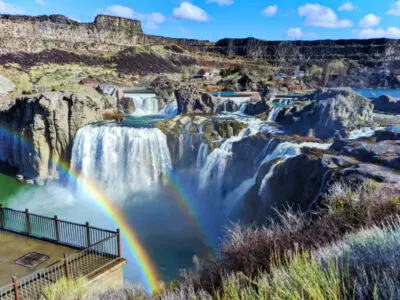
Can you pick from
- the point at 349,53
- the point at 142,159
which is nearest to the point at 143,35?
the point at 349,53

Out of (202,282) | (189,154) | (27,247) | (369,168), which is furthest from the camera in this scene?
(189,154)

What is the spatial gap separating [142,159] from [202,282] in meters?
17.4

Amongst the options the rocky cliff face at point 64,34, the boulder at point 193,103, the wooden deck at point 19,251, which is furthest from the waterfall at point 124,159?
the rocky cliff face at point 64,34

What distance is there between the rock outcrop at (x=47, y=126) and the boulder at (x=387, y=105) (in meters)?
23.9

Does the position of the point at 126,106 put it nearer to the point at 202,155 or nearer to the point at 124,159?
the point at 124,159

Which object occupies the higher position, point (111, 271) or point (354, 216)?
point (354, 216)

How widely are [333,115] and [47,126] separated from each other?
20204mm

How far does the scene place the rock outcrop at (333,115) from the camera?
68.8 ft

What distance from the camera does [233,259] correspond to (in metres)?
6.53

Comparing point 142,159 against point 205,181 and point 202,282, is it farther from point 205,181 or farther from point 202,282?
point 202,282

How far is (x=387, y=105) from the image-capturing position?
29797 mm

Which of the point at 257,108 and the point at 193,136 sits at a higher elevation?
the point at 257,108

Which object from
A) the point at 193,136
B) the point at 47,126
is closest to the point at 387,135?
the point at 193,136

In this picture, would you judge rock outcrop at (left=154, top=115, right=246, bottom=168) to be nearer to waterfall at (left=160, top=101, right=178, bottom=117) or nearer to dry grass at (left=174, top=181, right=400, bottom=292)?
waterfall at (left=160, top=101, right=178, bottom=117)
